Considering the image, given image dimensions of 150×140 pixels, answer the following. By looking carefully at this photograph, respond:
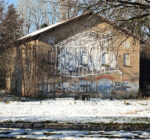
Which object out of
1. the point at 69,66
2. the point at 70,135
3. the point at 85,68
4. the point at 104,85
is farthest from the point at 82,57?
the point at 70,135

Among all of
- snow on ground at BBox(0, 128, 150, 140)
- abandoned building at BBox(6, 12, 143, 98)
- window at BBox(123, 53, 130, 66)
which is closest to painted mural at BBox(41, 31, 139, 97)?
abandoned building at BBox(6, 12, 143, 98)

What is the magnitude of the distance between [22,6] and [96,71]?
31.9 m

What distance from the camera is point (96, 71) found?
86.0 ft

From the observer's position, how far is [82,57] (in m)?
25.9

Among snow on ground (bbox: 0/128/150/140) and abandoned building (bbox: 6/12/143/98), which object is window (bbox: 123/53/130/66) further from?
snow on ground (bbox: 0/128/150/140)

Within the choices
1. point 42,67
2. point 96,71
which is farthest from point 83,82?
point 42,67

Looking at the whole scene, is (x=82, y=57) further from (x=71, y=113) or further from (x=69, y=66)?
(x=71, y=113)

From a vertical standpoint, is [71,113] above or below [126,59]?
below

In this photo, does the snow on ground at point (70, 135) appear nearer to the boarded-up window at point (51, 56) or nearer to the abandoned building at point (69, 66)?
the abandoned building at point (69, 66)

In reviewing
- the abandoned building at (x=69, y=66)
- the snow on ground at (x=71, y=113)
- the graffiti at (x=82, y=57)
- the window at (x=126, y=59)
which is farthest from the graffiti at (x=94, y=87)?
the snow on ground at (x=71, y=113)

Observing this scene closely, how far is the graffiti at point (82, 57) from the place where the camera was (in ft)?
82.9

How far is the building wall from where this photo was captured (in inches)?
960

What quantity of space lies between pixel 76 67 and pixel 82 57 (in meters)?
1.07

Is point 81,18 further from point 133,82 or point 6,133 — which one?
point 133,82
